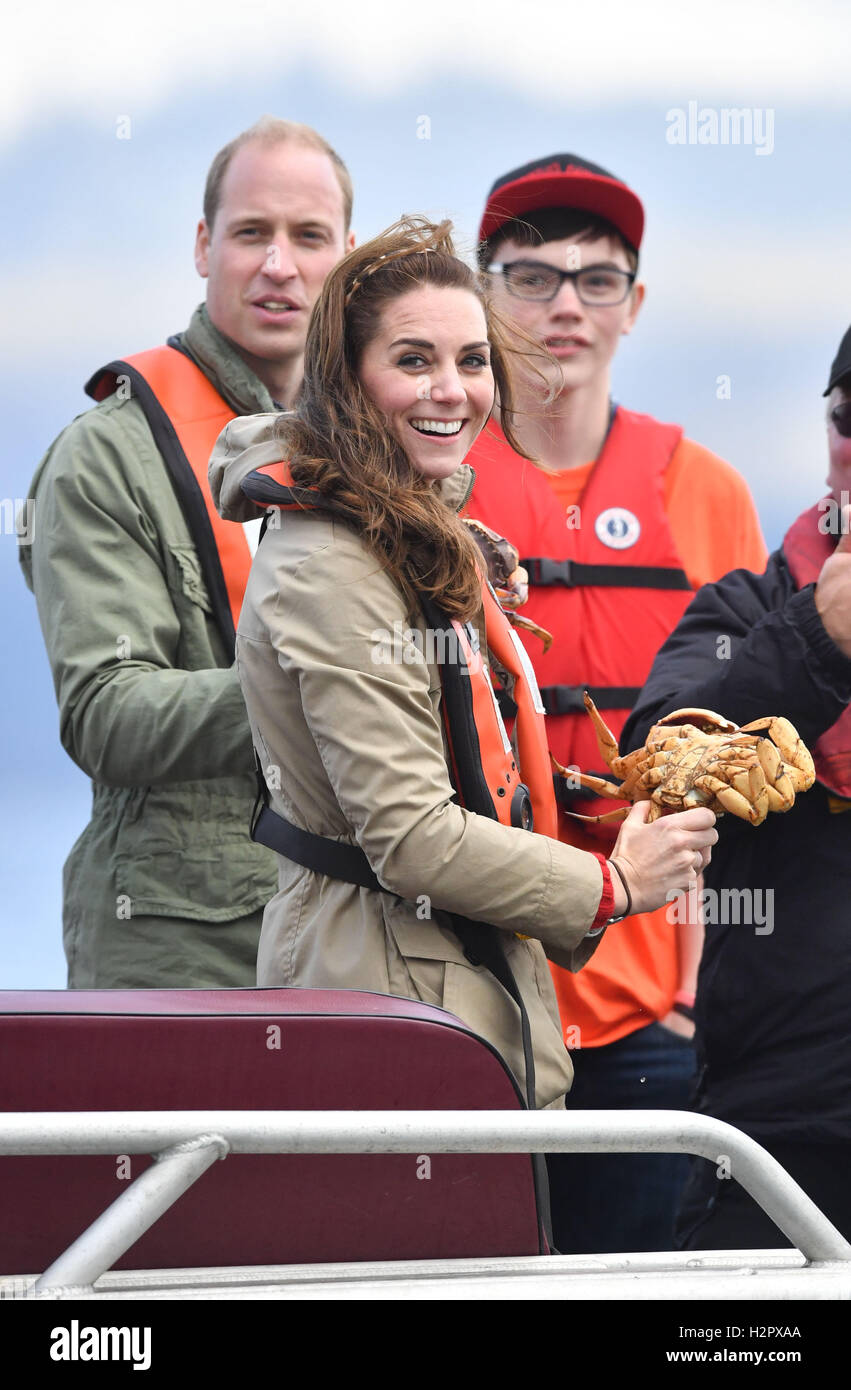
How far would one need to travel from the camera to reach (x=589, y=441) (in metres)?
3.62

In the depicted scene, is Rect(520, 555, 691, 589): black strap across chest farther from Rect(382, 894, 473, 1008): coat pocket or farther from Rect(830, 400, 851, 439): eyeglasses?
Rect(382, 894, 473, 1008): coat pocket

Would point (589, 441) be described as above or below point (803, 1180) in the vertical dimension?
above

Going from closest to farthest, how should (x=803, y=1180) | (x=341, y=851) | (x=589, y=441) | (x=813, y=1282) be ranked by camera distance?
(x=813, y=1282), (x=341, y=851), (x=803, y=1180), (x=589, y=441)

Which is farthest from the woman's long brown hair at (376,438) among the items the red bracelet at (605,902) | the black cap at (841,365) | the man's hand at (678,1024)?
the man's hand at (678,1024)

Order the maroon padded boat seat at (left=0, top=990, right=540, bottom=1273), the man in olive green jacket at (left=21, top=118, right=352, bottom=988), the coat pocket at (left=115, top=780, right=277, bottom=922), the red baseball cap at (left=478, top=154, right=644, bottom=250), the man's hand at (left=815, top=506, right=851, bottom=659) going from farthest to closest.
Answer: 1. the red baseball cap at (left=478, top=154, right=644, bottom=250)
2. the coat pocket at (left=115, top=780, right=277, bottom=922)
3. the man in olive green jacket at (left=21, top=118, right=352, bottom=988)
4. the man's hand at (left=815, top=506, right=851, bottom=659)
5. the maroon padded boat seat at (left=0, top=990, right=540, bottom=1273)

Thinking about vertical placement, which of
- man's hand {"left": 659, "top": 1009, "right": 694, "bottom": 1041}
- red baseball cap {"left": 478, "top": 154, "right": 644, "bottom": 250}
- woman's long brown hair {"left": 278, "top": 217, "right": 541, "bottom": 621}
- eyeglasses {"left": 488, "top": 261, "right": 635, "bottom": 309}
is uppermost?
red baseball cap {"left": 478, "top": 154, "right": 644, "bottom": 250}

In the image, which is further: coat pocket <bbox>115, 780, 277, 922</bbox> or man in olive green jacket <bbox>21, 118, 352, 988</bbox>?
coat pocket <bbox>115, 780, 277, 922</bbox>

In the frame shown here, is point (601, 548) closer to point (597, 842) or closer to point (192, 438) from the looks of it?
point (597, 842)

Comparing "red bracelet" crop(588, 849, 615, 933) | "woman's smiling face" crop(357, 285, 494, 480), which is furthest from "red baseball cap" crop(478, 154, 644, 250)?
"red bracelet" crop(588, 849, 615, 933)

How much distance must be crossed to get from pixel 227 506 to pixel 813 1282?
3.85 feet

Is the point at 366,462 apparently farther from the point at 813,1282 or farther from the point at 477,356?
the point at 813,1282

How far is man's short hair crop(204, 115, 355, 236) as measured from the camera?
314 cm

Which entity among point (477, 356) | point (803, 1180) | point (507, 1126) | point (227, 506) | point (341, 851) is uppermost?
point (477, 356)
